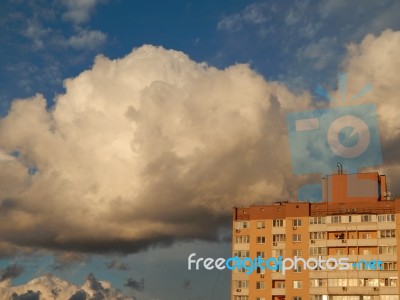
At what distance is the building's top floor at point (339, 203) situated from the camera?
131750 millimetres

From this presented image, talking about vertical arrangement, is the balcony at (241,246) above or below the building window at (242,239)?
below

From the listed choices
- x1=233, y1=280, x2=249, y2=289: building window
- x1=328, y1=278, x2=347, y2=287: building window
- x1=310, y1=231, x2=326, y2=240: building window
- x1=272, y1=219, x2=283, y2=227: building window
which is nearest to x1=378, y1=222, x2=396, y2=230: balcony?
x1=310, y1=231, x2=326, y2=240: building window

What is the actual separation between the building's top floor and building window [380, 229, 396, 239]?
150 inches

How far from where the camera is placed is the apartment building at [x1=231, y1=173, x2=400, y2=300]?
127 m

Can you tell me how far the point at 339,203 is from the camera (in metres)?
134

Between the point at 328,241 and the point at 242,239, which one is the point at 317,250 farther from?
the point at 242,239

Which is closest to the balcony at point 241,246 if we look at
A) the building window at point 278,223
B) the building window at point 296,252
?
the building window at point 278,223

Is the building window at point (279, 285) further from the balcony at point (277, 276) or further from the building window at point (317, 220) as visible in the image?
the building window at point (317, 220)

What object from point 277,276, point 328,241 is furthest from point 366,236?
point 277,276

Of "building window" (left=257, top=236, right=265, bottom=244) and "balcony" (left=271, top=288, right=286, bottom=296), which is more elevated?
"building window" (left=257, top=236, right=265, bottom=244)

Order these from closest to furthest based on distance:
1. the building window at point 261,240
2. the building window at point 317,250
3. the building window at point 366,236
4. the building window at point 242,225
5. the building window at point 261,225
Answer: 1. the building window at point 366,236
2. the building window at point 317,250
3. the building window at point 261,240
4. the building window at point 261,225
5. the building window at point 242,225

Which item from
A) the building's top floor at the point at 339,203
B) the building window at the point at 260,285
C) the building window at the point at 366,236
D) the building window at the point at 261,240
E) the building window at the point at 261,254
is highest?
the building's top floor at the point at 339,203

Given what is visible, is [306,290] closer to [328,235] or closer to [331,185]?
[328,235]

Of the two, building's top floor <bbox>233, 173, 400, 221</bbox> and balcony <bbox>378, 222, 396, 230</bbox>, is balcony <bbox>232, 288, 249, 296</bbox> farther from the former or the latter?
balcony <bbox>378, 222, 396, 230</bbox>
